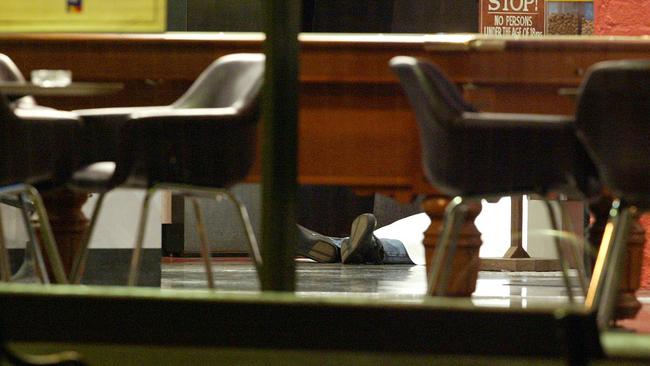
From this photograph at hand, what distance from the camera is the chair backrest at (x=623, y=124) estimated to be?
255cm

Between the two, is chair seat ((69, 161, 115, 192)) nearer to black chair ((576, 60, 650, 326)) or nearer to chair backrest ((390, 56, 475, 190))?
chair backrest ((390, 56, 475, 190))

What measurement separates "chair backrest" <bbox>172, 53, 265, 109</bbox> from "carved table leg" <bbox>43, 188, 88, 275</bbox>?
1.79 feet

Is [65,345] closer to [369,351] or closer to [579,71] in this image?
[369,351]

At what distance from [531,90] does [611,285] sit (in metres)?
1.19

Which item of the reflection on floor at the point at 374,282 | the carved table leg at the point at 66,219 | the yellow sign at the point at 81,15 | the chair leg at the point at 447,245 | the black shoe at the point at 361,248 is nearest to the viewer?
the yellow sign at the point at 81,15

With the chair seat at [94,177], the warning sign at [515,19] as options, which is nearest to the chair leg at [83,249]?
the chair seat at [94,177]

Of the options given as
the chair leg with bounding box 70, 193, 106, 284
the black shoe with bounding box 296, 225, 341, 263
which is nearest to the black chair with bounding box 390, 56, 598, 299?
the chair leg with bounding box 70, 193, 106, 284

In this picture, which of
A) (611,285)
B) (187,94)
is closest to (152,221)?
(187,94)

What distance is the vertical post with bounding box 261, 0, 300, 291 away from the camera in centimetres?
189

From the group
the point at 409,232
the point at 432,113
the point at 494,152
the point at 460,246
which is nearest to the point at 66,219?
the point at 460,246

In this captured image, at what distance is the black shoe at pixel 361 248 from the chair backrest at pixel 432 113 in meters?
3.14

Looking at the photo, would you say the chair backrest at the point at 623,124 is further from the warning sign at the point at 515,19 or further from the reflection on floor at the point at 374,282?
the warning sign at the point at 515,19

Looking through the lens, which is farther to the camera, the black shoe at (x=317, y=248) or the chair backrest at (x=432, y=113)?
the black shoe at (x=317, y=248)

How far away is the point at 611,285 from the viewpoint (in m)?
2.63
